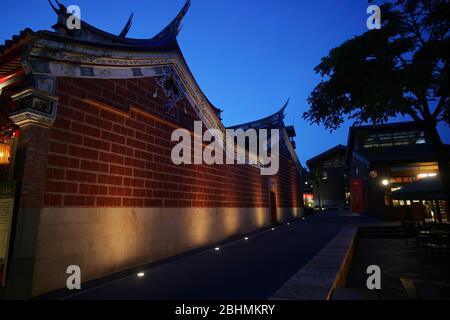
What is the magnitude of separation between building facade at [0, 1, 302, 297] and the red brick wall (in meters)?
0.02

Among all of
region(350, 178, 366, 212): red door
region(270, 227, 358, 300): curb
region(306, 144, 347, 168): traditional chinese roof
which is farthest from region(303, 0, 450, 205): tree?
region(306, 144, 347, 168): traditional chinese roof

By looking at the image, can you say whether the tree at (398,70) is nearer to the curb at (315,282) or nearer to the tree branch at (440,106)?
the tree branch at (440,106)

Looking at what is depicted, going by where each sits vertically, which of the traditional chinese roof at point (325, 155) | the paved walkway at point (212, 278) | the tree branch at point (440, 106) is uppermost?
the traditional chinese roof at point (325, 155)

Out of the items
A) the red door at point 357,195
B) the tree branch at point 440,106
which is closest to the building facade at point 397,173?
the red door at point 357,195

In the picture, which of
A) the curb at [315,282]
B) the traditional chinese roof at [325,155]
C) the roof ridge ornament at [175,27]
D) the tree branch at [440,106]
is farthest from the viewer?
the traditional chinese roof at [325,155]

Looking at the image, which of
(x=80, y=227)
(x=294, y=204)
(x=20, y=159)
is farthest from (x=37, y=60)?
(x=294, y=204)

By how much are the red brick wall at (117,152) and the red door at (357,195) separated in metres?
21.1

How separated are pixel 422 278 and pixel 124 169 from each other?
7.01 metres

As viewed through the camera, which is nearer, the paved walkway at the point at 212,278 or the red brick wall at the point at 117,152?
the paved walkway at the point at 212,278

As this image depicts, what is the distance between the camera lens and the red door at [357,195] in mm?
25405

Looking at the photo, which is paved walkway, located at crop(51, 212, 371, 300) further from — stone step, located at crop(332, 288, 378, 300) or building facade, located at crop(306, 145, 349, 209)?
building facade, located at crop(306, 145, 349, 209)

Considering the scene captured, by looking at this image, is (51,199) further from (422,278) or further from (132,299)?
(422,278)

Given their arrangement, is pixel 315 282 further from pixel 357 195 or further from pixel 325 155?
pixel 325 155

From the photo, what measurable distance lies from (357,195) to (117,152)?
2685cm
